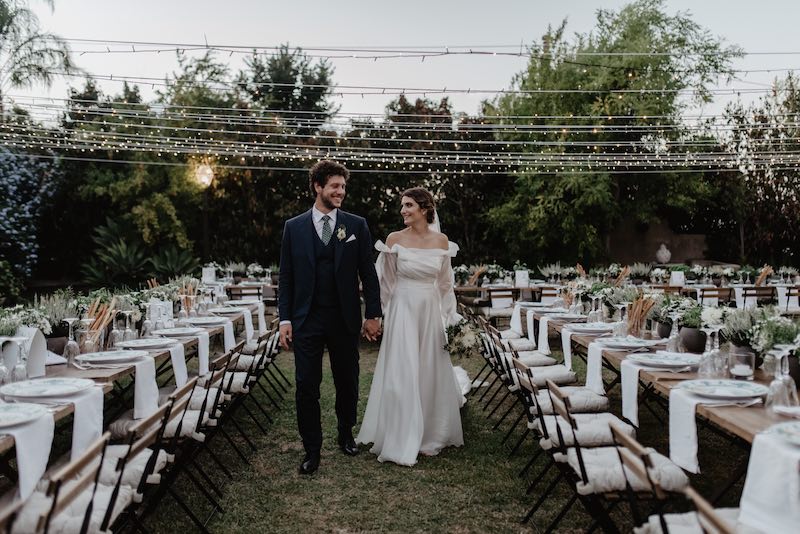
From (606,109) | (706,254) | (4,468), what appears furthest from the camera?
(706,254)

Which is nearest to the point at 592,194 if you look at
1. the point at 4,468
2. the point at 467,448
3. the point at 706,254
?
the point at 706,254

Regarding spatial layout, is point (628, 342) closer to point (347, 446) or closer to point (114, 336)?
point (347, 446)

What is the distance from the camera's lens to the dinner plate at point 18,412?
2.98 m

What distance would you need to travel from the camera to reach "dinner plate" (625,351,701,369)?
4.13m

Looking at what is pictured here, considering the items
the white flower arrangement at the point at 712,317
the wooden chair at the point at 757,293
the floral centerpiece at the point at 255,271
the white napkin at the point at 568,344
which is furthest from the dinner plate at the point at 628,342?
the floral centerpiece at the point at 255,271

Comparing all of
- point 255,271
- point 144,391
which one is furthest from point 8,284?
point 144,391

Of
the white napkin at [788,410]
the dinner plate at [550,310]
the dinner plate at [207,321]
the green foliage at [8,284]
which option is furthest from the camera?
the green foliage at [8,284]

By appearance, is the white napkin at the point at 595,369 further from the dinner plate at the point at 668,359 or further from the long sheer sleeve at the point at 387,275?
the long sheer sleeve at the point at 387,275

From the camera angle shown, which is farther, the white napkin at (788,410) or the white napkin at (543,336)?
the white napkin at (543,336)

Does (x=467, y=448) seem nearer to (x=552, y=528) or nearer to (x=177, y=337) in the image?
(x=552, y=528)

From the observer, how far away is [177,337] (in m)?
5.92

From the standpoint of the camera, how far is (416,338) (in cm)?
543

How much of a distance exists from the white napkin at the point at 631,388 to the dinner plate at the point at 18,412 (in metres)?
2.93

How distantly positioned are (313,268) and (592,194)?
1394 cm
